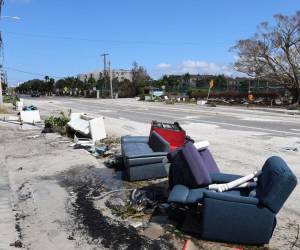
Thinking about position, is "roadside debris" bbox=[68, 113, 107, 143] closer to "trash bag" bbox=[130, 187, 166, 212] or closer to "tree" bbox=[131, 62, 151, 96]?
"trash bag" bbox=[130, 187, 166, 212]

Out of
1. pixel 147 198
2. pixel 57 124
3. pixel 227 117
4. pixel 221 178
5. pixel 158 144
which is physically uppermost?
pixel 158 144

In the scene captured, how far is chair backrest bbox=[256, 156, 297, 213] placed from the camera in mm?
4727

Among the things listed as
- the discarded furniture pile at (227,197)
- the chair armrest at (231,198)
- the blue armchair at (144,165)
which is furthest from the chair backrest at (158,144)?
the chair armrest at (231,198)

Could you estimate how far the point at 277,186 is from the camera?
187 inches

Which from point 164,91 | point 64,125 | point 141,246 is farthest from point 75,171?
point 164,91

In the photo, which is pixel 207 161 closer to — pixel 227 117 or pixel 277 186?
pixel 277 186

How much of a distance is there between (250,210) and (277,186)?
434mm

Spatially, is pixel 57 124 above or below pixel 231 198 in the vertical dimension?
below

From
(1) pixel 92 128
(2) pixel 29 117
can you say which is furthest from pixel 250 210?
(2) pixel 29 117

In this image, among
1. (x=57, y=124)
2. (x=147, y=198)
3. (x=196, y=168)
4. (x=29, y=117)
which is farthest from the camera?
(x=29, y=117)

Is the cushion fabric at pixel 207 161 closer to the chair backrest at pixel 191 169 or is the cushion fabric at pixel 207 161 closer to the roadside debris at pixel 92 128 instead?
the chair backrest at pixel 191 169

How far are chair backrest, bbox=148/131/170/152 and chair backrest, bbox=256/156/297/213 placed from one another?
3.61m

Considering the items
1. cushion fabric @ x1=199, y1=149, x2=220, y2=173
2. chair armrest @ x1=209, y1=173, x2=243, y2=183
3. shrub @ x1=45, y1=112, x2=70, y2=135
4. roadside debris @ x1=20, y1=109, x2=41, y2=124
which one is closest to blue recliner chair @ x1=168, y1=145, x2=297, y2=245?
chair armrest @ x1=209, y1=173, x2=243, y2=183

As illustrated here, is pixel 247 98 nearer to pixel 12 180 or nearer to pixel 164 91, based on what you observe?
pixel 164 91
